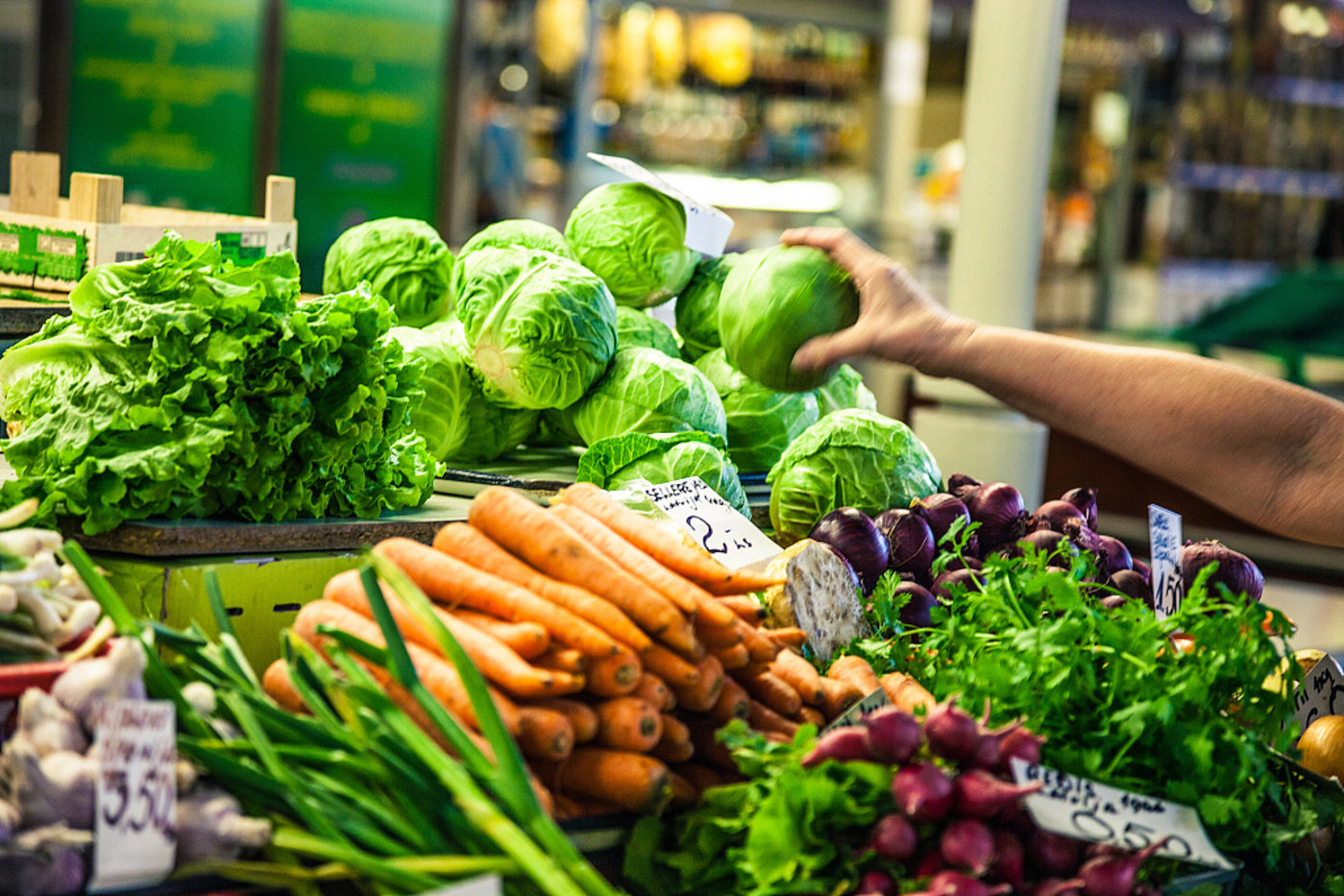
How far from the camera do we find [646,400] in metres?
2.42

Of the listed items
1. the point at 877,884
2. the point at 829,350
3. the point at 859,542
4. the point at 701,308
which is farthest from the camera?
the point at 701,308

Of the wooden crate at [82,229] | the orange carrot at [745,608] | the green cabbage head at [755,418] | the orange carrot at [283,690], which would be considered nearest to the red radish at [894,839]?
the orange carrot at [745,608]

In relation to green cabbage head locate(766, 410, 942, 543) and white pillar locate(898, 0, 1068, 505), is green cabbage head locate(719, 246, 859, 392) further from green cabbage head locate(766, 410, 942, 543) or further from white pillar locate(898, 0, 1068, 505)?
white pillar locate(898, 0, 1068, 505)

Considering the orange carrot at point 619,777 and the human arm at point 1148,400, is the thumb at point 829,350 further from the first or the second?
the orange carrot at point 619,777

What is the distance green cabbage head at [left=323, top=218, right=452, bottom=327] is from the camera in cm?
269

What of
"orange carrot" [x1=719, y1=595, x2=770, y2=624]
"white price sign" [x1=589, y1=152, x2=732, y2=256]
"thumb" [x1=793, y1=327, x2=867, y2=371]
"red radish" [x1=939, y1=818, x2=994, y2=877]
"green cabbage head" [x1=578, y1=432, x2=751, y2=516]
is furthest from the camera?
"white price sign" [x1=589, y1=152, x2=732, y2=256]

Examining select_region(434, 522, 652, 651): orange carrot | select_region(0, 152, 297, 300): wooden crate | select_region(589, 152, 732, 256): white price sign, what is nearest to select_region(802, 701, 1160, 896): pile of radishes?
select_region(434, 522, 652, 651): orange carrot

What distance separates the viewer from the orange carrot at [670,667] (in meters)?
1.47

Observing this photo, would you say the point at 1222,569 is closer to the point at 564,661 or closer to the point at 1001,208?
the point at 564,661

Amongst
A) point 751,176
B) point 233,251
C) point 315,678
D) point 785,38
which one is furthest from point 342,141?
point 785,38

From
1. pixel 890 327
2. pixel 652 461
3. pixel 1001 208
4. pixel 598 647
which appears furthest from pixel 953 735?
pixel 1001 208

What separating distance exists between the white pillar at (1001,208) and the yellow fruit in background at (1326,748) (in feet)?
5.26

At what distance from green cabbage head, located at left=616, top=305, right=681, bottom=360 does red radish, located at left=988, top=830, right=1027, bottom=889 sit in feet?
4.58

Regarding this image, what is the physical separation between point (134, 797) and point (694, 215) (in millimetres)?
1813
